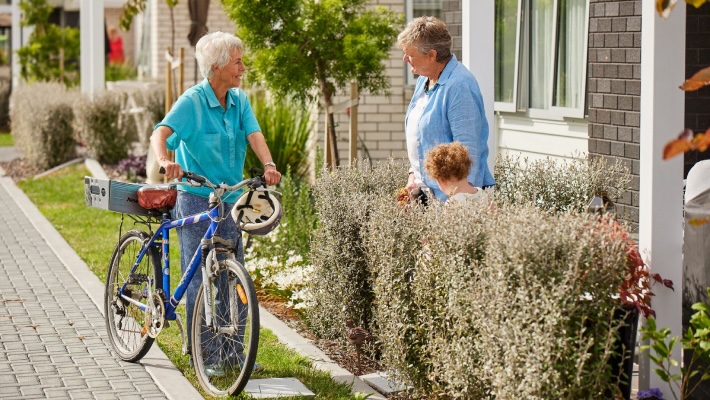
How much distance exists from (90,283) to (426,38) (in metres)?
4.20

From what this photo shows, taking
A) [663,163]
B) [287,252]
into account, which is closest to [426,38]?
[663,163]

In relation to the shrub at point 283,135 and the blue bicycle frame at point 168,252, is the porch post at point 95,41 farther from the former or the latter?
the blue bicycle frame at point 168,252

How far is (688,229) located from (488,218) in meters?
0.83

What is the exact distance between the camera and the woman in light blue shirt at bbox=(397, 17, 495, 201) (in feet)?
19.6

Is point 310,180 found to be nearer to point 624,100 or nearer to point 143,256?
point 624,100

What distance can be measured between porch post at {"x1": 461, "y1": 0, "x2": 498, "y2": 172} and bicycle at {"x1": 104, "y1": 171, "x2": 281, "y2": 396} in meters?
1.57

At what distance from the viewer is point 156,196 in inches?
246

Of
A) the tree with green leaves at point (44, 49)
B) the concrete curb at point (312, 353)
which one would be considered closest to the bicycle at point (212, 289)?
the concrete curb at point (312, 353)

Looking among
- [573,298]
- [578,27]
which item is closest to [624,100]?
[578,27]

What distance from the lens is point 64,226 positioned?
12367mm

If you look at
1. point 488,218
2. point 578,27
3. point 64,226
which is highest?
point 578,27

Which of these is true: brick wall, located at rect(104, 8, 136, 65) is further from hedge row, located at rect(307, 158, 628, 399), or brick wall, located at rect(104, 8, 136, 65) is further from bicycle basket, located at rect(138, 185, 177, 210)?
hedge row, located at rect(307, 158, 628, 399)

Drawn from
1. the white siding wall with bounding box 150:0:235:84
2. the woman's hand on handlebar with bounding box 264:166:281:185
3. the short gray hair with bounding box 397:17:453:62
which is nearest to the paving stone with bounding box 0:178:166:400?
the woman's hand on handlebar with bounding box 264:166:281:185

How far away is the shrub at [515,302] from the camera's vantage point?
4.35 metres
